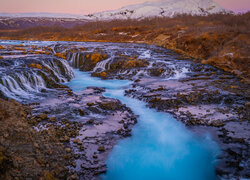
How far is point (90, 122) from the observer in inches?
233

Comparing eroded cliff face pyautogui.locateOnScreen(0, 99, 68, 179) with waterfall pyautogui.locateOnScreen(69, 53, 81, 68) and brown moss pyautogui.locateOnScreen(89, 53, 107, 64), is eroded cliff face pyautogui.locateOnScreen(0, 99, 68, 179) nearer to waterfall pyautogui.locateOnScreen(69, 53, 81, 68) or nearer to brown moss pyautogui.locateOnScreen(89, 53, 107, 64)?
brown moss pyautogui.locateOnScreen(89, 53, 107, 64)

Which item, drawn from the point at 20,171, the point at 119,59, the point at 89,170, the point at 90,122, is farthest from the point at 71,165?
the point at 119,59

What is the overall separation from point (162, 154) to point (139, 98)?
3737 mm

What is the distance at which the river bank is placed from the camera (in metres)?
4.52

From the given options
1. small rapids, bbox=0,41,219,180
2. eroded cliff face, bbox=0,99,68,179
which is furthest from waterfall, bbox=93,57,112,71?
eroded cliff face, bbox=0,99,68,179

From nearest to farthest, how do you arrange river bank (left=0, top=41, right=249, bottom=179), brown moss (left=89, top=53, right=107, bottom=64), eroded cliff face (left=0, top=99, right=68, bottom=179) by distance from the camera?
eroded cliff face (left=0, top=99, right=68, bottom=179) < river bank (left=0, top=41, right=249, bottom=179) < brown moss (left=89, top=53, right=107, bottom=64)

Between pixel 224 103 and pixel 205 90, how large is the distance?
4.71 feet

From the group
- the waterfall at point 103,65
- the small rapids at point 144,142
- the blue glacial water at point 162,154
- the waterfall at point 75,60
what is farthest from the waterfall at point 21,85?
the waterfall at point 75,60

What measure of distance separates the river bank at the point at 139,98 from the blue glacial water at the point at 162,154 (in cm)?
26

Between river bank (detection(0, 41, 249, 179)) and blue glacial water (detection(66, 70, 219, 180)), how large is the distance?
262 millimetres

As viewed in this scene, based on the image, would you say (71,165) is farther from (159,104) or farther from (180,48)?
(180,48)

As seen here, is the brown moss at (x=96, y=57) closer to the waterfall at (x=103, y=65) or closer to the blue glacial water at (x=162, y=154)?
the waterfall at (x=103, y=65)

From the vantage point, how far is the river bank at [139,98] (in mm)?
4520

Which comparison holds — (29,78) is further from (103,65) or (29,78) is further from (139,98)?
(103,65)
